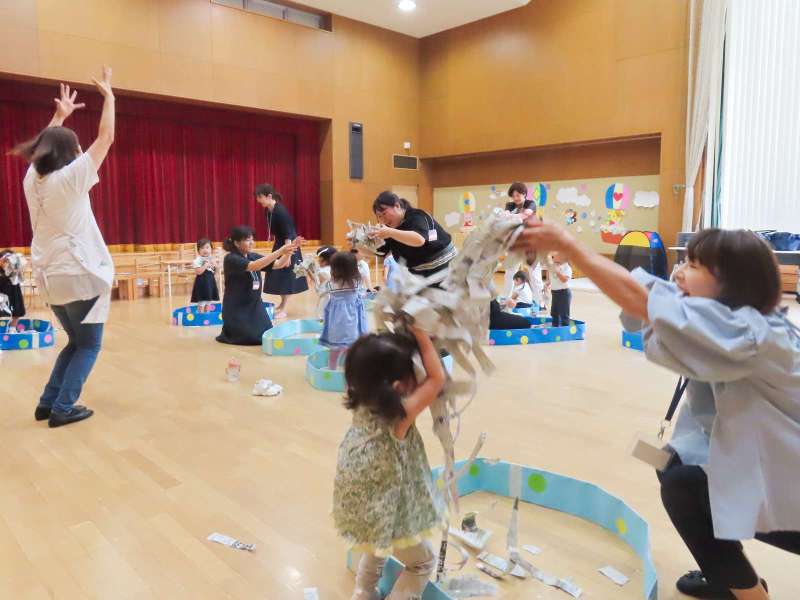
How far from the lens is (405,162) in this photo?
42.7 ft

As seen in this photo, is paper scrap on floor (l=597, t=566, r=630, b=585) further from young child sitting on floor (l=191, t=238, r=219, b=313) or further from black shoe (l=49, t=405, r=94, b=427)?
young child sitting on floor (l=191, t=238, r=219, b=313)

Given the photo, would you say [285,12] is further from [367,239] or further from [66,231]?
[66,231]

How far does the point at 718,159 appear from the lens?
9.45m

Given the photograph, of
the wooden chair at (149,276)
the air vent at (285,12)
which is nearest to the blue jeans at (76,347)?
the wooden chair at (149,276)

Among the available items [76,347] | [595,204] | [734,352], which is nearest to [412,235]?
[76,347]

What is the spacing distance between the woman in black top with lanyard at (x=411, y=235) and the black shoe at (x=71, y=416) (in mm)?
1908

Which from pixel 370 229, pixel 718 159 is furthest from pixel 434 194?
pixel 370 229

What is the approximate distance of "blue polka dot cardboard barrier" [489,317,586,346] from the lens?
537 centimetres

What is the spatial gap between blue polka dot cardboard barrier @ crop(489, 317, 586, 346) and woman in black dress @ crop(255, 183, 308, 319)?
218 cm

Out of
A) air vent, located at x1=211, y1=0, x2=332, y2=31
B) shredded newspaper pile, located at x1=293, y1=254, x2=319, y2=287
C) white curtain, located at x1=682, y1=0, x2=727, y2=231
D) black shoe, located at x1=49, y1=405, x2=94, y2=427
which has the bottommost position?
black shoe, located at x1=49, y1=405, x2=94, y2=427

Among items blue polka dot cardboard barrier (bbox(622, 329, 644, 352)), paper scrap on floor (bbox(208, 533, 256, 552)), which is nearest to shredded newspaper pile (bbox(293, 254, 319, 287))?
blue polka dot cardboard barrier (bbox(622, 329, 644, 352))

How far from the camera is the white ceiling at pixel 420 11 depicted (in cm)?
1077

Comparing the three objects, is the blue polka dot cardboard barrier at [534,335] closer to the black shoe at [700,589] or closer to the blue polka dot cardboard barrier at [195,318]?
the blue polka dot cardboard barrier at [195,318]

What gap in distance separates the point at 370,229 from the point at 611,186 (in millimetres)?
8079
